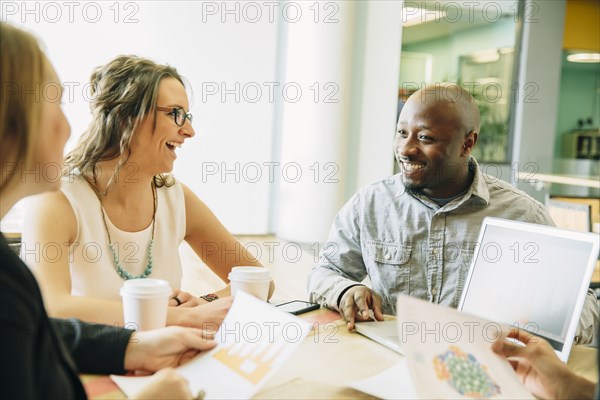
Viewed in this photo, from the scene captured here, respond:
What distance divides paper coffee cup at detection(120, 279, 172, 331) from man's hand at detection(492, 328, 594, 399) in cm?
62

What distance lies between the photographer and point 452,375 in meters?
0.94

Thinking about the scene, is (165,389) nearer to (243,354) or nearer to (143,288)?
(243,354)

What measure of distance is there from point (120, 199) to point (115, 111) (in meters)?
0.24

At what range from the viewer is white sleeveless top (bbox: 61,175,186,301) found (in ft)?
5.25

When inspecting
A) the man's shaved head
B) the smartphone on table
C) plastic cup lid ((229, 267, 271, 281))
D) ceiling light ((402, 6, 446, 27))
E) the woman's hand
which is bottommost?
the smartphone on table

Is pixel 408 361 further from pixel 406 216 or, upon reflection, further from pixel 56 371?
pixel 406 216

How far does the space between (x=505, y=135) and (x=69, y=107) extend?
13.6ft

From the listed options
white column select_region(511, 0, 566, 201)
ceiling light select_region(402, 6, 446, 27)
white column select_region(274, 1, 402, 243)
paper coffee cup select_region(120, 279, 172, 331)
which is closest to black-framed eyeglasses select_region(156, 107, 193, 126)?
paper coffee cup select_region(120, 279, 172, 331)

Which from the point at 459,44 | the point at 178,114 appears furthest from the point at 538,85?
the point at 178,114

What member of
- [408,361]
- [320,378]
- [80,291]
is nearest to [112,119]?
[80,291]

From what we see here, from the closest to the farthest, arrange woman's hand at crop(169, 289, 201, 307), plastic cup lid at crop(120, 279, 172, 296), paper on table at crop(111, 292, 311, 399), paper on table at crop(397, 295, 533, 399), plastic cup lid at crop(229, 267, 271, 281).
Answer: paper on table at crop(397, 295, 533, 399)
paper on table at crop(111, 292, 311, 399)
plastic cup lid at crop(120, 279, 172, 296)
plastic cup lid at crop(229, 267, 271, 281)
woman's hand at crop(169, 289, 201, 307)

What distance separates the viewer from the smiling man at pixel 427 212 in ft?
5.87

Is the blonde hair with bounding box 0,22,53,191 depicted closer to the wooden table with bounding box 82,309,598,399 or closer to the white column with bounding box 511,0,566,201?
the wooden table with bounding box 82,309,598,399

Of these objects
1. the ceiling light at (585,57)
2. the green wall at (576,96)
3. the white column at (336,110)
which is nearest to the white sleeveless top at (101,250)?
the white column at (336,110)
